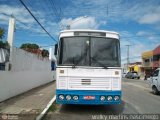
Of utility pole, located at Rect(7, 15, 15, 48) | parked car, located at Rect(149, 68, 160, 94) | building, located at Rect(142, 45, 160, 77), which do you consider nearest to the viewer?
utility pole, located at Rect(7, 15, 15, 48)

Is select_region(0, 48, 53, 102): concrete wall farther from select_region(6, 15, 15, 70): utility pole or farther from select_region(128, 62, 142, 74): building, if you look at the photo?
select_region(128, 62, 142, 74): building

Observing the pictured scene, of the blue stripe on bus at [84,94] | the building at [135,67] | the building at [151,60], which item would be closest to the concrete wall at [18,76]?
the blue stripe on bus at [84,94]

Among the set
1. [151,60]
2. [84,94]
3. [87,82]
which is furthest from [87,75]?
[151,60]

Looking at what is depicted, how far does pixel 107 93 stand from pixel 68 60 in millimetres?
1884

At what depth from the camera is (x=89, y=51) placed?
34.9 feet

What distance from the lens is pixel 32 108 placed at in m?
11.3

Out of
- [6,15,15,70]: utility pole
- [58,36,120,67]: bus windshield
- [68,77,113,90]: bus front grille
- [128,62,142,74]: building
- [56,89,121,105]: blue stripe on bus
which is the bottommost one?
[56,89,121,105]: blue stripe on bus

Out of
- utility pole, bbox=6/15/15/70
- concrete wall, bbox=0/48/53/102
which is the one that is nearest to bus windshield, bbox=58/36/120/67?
concrete wall, bbox=0/48/53/102

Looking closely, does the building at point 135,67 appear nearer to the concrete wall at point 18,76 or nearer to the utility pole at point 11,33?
the concrete wall at point 18,76

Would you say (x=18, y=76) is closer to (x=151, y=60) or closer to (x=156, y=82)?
(x=156, y=82)

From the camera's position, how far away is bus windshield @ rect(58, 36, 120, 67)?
10516 mm

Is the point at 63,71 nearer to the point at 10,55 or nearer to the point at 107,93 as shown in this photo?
the point at 107,93

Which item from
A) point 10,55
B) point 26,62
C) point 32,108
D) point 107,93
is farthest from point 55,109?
A: point 26,62

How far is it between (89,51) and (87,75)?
36.3 inches
